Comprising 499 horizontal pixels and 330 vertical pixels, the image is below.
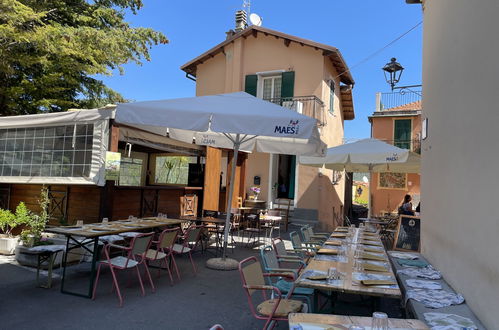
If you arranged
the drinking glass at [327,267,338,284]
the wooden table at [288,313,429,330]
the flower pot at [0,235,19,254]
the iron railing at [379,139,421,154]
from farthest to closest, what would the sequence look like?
the iron railing at [379,139,421,154], the flower pot at [0,235,19,254], the drinking glass at [327,267,338,284], the wooden table at [288,313,429,330]

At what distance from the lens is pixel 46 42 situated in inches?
370

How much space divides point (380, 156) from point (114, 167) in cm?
550

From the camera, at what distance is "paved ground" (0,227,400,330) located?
→ 12.1 ft

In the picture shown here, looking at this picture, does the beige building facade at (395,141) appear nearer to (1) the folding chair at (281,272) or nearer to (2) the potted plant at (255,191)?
(2) the potted plant at (255,191)

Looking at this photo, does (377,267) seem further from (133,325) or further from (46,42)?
(46,42)

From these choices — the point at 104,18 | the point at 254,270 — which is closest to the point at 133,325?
the point at 254,270

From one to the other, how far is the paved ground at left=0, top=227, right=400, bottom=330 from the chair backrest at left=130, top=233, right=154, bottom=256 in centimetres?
57

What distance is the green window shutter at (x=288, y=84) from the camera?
530 inches

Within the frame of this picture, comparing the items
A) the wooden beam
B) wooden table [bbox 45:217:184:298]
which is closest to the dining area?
wooden table [bbox 45:217:184:298]

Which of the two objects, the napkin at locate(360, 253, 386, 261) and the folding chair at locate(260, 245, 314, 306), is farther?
the napkin at locate(360, 253, 386, 261)

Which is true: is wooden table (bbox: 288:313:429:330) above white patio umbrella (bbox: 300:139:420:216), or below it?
below

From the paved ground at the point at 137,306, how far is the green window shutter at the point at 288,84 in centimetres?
931

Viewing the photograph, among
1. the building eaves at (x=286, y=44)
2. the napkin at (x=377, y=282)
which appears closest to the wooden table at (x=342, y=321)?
the napkin at (x=377, y=282)

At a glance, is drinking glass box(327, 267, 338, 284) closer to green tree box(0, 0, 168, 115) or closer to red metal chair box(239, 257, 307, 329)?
red metal chair box(239, 257, 307, 329)
